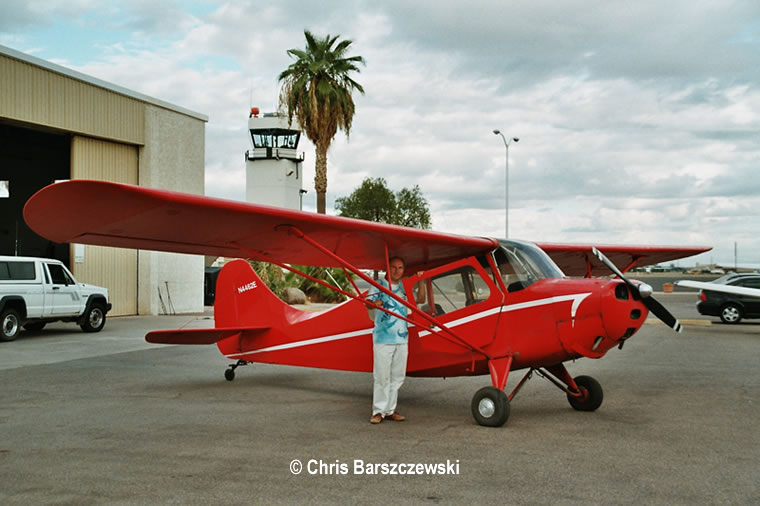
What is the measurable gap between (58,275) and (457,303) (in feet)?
44.7

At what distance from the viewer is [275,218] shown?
21.4 ft

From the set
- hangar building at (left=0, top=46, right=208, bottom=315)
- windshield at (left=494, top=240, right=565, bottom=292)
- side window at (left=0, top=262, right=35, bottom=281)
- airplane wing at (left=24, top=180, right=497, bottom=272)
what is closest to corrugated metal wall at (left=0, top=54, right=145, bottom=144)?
hangar building at (left=0, top=46, right=208, bottom=315)

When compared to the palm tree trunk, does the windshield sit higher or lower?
lower

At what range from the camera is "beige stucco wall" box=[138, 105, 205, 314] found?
2438 cm

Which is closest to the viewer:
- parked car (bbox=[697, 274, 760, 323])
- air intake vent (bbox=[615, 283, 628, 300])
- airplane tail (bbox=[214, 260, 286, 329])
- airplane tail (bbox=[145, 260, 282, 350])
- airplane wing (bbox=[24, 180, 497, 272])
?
airplane wing (bbox=[24, 180, 497, 272])

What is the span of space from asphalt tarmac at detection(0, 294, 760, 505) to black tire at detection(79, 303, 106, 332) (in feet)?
23.6

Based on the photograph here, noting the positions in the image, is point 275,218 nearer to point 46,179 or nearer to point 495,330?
point 495,330

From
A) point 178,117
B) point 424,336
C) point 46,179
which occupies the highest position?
point 178,117

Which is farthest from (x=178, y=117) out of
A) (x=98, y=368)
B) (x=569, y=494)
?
(x=569, y=494)

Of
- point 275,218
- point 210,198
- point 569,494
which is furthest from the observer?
point 275,218

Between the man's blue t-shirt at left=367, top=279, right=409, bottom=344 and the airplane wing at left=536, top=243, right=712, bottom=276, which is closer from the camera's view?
the man's blue t-shirt at left=367, top=279, right=409, bottom=344

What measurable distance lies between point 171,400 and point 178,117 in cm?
1963

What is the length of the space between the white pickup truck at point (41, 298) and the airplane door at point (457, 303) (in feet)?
39.6

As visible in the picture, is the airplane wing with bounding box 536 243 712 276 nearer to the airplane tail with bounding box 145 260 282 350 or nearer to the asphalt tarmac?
the asphalt tarmac
